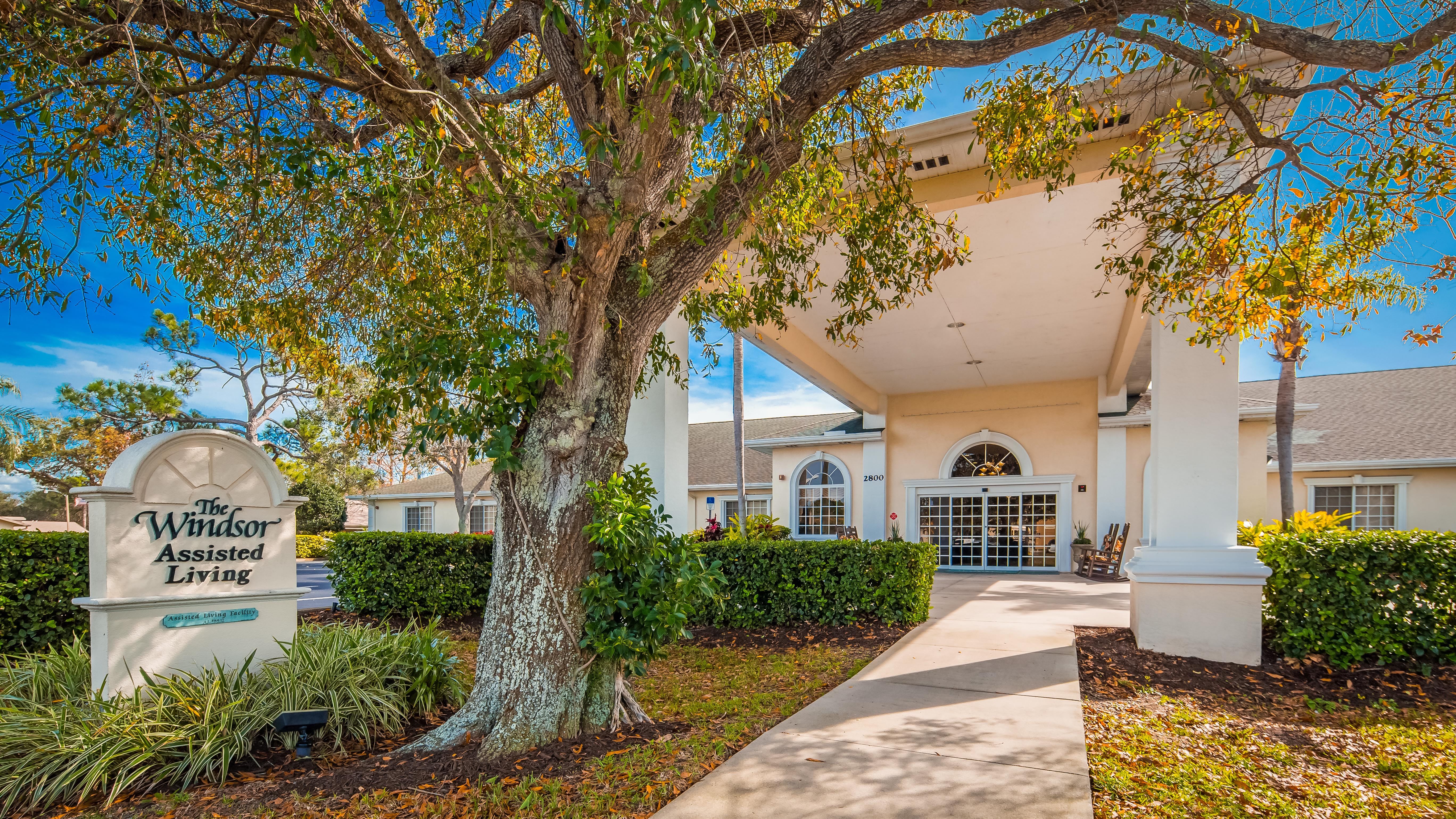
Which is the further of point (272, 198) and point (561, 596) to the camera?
point (272, 198)

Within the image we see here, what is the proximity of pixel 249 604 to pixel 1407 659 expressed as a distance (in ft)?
28.3

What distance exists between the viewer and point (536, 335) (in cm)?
521

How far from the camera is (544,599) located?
4.06 metres

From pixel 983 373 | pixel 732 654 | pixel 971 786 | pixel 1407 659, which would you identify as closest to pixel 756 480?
pixel 983 373

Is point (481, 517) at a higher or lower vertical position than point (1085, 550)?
lower

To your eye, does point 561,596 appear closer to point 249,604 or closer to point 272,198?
point 249,604

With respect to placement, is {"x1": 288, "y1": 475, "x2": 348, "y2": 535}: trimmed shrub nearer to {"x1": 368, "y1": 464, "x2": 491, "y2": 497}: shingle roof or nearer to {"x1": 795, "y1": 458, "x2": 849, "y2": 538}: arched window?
{"x1": 368, "y1": 464, "x2": 491, "y2": 497}: shingle roof

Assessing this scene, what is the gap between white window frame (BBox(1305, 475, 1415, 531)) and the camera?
14422 mm

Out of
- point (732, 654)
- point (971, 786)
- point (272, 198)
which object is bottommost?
point (732, 654)

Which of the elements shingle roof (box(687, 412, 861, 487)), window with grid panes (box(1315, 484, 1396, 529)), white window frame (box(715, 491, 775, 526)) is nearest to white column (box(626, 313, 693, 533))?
shingle roof (box(687, 412, 861, 487))

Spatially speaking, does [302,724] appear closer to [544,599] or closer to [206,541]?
[544,599]

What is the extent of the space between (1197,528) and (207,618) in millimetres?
7543

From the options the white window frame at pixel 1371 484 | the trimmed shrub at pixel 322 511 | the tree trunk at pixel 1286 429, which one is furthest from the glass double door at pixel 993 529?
the trimmed shrub at pixel 322 511

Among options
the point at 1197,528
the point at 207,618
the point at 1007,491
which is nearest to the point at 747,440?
the point at 1007,491
